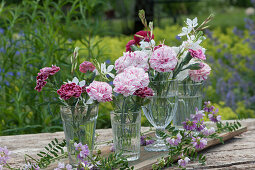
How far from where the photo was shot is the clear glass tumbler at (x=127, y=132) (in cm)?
145

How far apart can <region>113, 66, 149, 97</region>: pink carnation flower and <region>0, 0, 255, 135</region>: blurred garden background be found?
25cm

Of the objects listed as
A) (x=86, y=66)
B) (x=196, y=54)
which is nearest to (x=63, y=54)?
(x=86, y=66)

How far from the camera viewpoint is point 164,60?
4.74ft

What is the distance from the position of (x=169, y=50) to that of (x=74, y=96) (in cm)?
41

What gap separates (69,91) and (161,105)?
1.49ft

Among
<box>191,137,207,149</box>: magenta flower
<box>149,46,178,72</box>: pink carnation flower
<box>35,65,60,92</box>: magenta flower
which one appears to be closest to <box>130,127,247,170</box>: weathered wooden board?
<box>191,137,207,149</box>: magenta flower

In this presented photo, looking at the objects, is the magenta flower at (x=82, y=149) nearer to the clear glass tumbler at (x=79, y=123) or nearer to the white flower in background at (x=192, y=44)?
the clear glass tumbler at (x=79, y=123)

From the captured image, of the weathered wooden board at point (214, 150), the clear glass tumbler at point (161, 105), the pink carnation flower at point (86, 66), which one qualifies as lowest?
the weathered wooden board at point (214, 150)

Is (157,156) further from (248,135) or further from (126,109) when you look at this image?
(248,135)

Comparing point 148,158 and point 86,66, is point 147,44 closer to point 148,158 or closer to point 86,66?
point 86,66

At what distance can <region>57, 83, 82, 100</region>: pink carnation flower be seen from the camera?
1285 millimetres

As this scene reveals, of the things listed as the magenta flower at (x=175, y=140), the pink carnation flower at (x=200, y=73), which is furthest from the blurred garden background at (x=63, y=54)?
the magenta flower at (x=175, y=140)

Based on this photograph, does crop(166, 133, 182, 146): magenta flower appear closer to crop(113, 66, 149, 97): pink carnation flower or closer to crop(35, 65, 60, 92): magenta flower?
crop(113, 66, 149, 97): pink carnation flower

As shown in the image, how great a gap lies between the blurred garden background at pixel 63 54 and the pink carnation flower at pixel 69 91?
10cm
